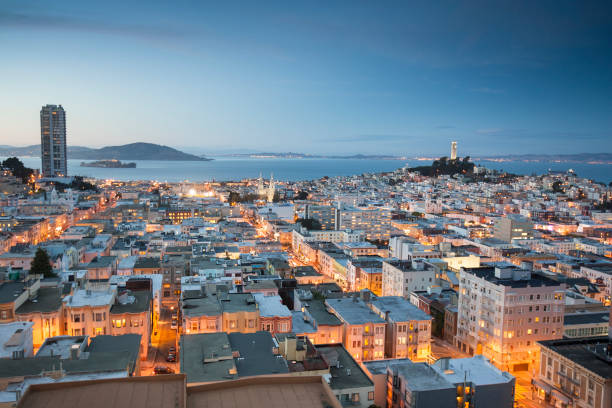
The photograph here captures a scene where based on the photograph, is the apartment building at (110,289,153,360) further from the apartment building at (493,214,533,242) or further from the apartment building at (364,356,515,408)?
the apartment building at (493,214,533,242)

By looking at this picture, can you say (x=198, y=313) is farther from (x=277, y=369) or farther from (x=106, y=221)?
(x=106, y=221)

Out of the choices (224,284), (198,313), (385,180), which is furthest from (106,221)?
(385,180)

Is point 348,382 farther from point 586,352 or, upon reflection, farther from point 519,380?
point 519,380

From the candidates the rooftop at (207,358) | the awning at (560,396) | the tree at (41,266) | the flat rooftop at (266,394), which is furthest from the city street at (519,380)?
the tree at (41,266)

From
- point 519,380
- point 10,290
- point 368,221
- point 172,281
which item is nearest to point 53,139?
point 368,221

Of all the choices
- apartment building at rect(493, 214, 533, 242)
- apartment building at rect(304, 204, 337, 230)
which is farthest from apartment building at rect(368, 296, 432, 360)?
apartment building at rect(304, 204, 337, 230)

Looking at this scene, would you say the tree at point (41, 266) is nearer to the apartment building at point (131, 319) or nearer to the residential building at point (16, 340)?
the apartment building at point (131, 319)
